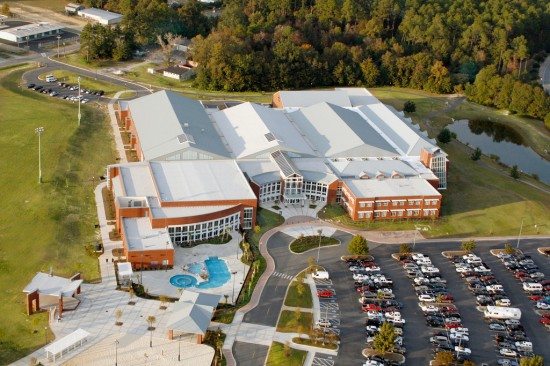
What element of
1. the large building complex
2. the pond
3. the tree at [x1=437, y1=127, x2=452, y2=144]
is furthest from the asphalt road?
the pond

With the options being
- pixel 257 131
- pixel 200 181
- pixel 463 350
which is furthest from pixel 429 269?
pixel 257 131

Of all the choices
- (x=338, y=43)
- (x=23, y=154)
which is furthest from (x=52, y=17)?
(x=23, y=154)

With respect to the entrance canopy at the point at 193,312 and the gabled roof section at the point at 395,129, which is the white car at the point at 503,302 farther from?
the gabled roof section at the point at 395,129

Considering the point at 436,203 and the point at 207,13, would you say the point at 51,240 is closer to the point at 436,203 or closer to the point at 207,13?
the point at 436,203

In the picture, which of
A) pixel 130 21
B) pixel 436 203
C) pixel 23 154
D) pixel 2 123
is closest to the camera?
pixel 436 203

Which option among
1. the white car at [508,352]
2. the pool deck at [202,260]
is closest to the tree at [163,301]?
the pool deck at [202,260]
